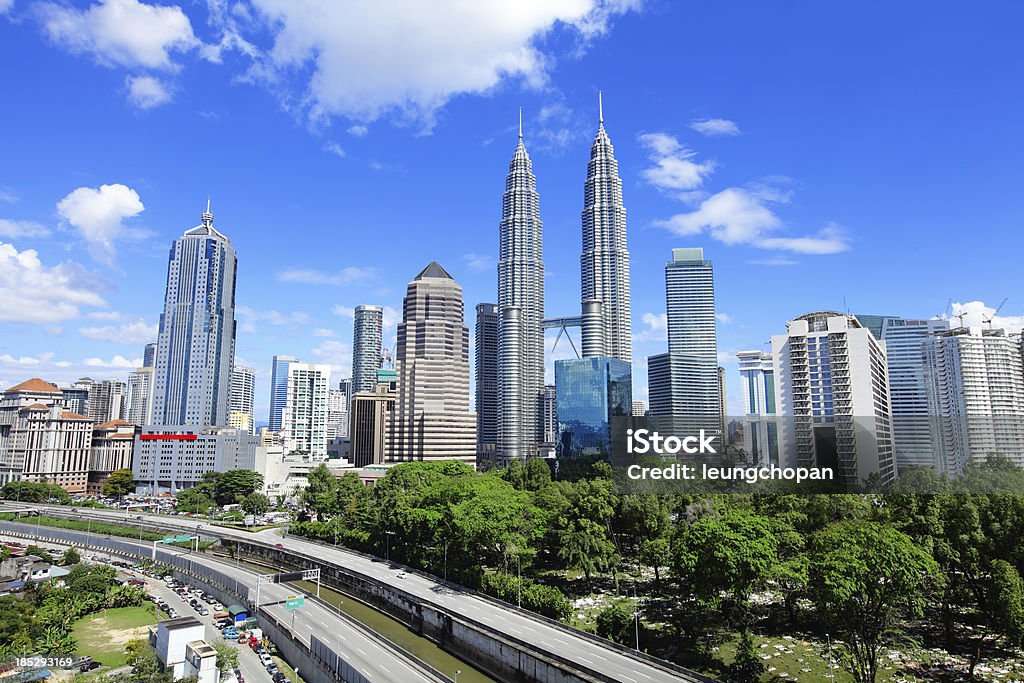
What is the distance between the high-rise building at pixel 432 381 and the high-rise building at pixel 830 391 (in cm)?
7200

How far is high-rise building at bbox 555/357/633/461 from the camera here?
625 feet

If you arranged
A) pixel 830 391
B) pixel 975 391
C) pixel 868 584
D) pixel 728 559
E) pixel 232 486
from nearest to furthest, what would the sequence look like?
pixel 868 584, pixel 728 559, pixel 830 391, pixel 232 486, pixel 975 391

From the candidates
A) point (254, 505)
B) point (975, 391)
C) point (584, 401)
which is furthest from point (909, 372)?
point (254, 505)

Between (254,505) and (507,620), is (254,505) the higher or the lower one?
the higher one

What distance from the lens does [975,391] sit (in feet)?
474

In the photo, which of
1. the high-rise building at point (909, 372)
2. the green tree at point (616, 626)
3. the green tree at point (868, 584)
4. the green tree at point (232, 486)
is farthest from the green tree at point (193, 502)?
the high-rise building at point (909, 372)

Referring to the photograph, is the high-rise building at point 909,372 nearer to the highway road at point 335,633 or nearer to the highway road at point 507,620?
the highway road at point 507,620

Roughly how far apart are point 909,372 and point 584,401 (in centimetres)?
9202

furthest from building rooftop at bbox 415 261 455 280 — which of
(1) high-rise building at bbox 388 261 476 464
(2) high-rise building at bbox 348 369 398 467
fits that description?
(2) high-rise building at bbox 348 369 398 467

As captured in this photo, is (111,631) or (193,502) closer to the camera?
(111,631)

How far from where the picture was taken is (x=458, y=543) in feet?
188

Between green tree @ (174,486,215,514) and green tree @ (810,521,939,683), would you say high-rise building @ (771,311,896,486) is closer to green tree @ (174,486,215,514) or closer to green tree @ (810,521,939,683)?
green tree @ (810,521,939,683)

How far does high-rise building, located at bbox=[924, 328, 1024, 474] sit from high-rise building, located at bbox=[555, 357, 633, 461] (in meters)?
80.2

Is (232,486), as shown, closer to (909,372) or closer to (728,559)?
(728,559)
